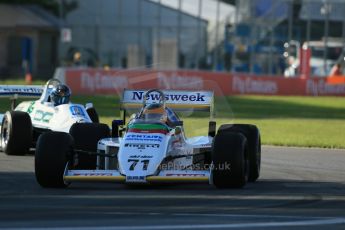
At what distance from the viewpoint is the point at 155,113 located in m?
13.9

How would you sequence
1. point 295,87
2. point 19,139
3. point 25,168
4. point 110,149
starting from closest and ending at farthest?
1. point 110,149
2. point 25,168
3. point 19,139
4. point 295,87

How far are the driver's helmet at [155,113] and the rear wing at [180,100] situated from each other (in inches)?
46.6

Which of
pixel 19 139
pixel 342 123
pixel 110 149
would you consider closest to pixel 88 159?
pixel 110 149

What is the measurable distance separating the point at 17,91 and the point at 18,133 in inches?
90.5

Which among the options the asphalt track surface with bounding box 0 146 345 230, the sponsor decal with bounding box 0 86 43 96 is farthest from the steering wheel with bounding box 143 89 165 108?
the sponsor decal with bounding box 0 86 43 96

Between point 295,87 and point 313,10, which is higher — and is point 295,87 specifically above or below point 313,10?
below

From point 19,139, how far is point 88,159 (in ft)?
14.5

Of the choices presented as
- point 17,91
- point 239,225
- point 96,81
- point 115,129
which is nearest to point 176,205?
point 239,225

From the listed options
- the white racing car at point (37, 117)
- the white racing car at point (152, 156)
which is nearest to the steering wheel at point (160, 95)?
the white racing car at point (152, 156)

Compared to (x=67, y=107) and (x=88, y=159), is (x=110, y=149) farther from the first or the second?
(x=67, y=107)

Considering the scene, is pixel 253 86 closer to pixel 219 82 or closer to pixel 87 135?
pixel 219 82

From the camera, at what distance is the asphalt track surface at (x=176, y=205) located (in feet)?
33.0

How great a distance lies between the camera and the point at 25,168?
628 inches

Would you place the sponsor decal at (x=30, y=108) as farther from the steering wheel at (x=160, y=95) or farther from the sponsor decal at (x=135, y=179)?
the sponsor decal at (x=135, y=179)
